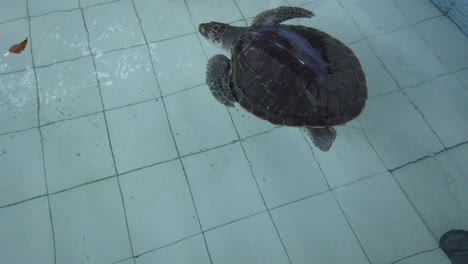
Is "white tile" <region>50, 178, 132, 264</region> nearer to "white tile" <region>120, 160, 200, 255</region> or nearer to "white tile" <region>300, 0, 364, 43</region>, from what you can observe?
"white tile" <region>120, 160, 200, 255</region>

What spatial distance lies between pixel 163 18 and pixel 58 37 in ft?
3.64

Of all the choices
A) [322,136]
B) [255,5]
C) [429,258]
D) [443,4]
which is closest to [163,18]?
[255,5]

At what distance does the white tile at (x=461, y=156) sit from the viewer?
291cm

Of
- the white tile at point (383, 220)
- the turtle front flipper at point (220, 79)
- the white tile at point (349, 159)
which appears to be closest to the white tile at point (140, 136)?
the turtle front flipper at point (220, 79)

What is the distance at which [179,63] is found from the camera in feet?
11.3

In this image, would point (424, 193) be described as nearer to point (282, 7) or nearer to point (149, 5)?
point (282, 7)

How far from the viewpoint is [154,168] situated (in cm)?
292

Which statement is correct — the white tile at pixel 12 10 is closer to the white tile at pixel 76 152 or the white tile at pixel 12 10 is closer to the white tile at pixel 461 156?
the white tile at pixel 76 152

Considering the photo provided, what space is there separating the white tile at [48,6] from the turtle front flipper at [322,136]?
293cm

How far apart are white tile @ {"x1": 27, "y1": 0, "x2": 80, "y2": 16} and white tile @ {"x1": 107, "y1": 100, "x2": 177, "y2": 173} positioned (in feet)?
5.00

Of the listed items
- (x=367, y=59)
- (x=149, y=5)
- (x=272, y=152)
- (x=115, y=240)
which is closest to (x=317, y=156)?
(x=272, y=152)

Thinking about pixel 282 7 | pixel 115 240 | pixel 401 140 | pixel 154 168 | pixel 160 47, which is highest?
pixel 282 7

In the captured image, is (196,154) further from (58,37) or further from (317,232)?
(58,37)

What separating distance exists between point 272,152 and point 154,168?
3.41ft
